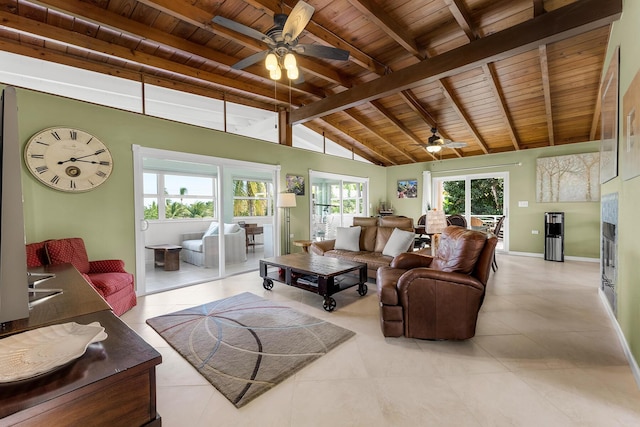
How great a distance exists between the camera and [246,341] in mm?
2529

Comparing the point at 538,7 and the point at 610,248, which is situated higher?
the point at 538,7

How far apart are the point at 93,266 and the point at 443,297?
3840mm

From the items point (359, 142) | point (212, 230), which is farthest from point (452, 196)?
point (212, 230)

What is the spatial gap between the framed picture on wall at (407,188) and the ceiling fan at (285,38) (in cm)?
620

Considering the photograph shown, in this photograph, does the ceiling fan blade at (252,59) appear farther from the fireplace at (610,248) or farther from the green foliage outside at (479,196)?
the green foliage outside at (479,196)

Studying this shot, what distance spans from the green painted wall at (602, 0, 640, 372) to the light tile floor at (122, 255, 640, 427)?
31 cm

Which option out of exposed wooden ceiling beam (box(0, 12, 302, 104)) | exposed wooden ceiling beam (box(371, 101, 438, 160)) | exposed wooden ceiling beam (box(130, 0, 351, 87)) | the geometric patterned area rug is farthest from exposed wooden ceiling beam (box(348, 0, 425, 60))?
the geometric patterned area rug

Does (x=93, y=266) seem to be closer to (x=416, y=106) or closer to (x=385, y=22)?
(x=385, y=22)

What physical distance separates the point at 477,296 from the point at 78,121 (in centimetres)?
481

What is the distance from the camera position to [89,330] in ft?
3.45

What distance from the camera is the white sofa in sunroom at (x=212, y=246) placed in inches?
201

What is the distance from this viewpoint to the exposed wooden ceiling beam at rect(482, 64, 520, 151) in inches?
165

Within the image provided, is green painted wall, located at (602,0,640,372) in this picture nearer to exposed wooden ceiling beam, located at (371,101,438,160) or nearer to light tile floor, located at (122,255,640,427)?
light tile floor, located at (122,255,640,427)

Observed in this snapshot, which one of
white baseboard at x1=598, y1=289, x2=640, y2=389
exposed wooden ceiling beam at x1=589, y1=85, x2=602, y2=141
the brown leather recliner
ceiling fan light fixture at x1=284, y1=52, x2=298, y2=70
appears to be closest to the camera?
white baseboard at x1=598, y1=289, x2=640, y2=389
